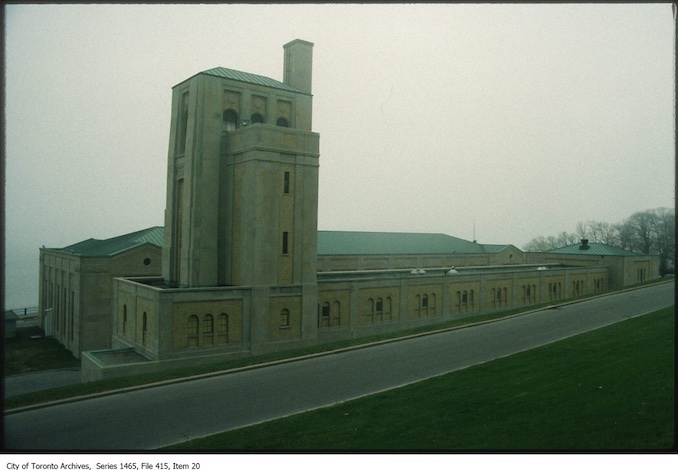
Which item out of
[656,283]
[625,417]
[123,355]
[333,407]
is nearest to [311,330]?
[123,355]

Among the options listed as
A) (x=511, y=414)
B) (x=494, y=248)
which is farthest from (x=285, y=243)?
(x=494, y=248)

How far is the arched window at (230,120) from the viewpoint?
30500 mm

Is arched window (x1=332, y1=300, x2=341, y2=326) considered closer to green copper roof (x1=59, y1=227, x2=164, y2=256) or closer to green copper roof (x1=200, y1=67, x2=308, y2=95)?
green copper roof (x1=200, y1=67, x2=308, y2=95)

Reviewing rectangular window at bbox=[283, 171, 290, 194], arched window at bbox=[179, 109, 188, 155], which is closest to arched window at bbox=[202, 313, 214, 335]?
rectangular window at bbox=[283, 171, 290, 194]

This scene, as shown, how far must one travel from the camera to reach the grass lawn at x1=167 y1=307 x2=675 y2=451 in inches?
411

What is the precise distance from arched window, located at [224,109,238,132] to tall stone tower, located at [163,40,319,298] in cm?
6

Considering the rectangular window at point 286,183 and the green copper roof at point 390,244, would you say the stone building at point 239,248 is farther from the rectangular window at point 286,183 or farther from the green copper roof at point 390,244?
the green copper roof at point 390,244

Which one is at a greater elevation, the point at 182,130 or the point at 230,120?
the point at 230,120

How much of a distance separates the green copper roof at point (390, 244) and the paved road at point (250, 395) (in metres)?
29.8

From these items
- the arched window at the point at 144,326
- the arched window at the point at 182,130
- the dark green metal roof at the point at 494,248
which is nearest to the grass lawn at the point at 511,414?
the arched window at the point at 144,326

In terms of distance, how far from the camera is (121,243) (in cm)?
4303

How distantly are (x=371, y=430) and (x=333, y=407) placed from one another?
10.0 feet

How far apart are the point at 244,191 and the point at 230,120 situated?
493 cm

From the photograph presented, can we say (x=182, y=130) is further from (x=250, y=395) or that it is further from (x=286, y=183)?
(x=250, y=395)
